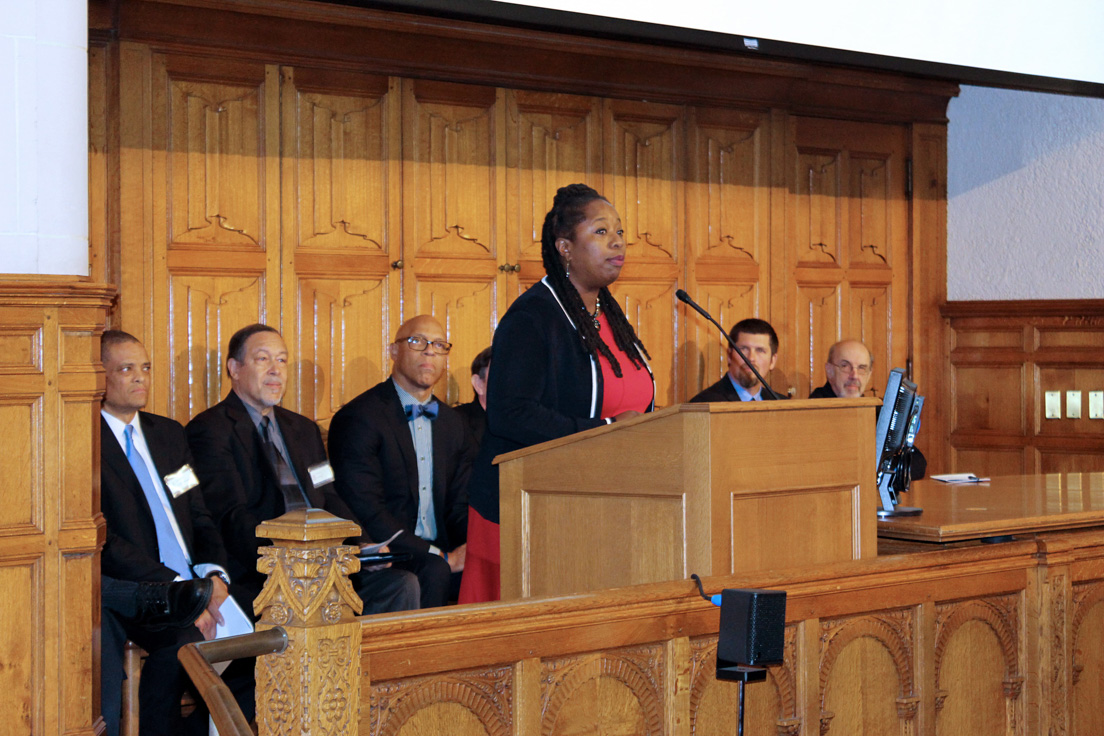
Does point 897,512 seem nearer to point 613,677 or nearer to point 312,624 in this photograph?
point 613,677

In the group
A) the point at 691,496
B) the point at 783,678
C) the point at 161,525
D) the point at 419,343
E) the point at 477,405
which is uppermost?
the point at 419,343

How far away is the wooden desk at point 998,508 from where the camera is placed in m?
3.08

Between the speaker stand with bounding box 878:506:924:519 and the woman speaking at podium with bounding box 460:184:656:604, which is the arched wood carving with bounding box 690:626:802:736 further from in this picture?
the speaker stand with bounding box 878:506:924:519

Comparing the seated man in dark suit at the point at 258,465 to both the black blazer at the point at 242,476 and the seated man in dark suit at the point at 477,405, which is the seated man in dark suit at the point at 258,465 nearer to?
the black blazer at the point at 242,476

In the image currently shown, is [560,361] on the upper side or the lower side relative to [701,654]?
upper

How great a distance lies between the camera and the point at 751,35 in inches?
183

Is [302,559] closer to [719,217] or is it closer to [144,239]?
[144,239]

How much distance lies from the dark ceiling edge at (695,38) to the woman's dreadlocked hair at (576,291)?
48.2 inches

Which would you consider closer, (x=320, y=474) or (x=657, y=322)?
(x=320, y=474)

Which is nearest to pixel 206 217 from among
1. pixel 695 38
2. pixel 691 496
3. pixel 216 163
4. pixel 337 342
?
pixel 216 163

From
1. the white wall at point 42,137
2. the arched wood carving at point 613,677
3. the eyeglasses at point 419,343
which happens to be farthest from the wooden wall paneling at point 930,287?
the arched wood carving at point 613,677

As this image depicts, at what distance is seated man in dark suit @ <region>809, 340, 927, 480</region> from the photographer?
554 cm

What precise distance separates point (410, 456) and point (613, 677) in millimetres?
2356

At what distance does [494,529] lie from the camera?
9.76 feet
